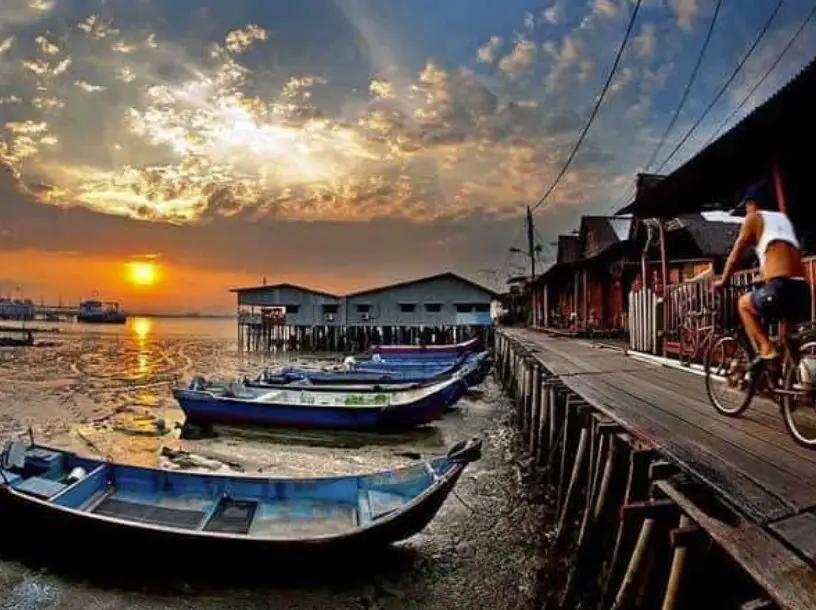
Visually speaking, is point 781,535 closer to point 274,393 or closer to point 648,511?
point 648,511

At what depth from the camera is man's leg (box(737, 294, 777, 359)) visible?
4.74m

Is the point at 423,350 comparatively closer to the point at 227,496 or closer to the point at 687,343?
the point at 687,343

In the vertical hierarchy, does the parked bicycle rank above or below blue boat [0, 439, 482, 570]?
above

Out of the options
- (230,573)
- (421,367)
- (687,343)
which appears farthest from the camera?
(421,367)

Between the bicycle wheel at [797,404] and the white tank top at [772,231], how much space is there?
2.41 ft

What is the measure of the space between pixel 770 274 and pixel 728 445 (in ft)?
4.41

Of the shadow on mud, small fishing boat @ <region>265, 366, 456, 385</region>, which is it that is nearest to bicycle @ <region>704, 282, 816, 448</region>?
the shadow on mud

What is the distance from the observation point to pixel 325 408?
47.0 ft

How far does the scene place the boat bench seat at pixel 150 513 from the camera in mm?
6969

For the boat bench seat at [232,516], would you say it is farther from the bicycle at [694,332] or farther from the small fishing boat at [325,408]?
the small fishing boat at [325,408]

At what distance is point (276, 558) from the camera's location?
6.24 m

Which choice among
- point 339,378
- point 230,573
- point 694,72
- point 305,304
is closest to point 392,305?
point 305,304

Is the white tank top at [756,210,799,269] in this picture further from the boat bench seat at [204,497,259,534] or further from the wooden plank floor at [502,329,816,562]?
the boat bench seat at [204,497,259,534]

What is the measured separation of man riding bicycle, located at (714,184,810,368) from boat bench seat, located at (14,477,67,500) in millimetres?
7756
